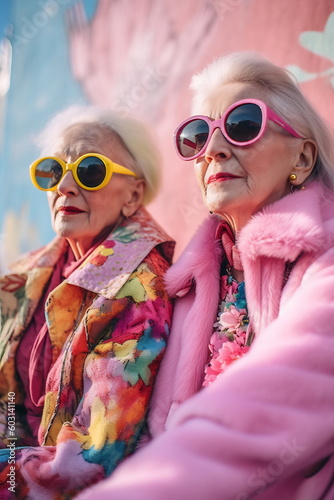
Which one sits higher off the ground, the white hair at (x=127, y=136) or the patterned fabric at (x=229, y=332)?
the white hair at (x=127, y=136)

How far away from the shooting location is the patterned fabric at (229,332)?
1.90 metres

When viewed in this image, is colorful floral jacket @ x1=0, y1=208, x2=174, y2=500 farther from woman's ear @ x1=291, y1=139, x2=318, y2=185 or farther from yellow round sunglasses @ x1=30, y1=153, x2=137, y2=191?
woman's ear @ x1=291, y1=139, x2=318, y2=185

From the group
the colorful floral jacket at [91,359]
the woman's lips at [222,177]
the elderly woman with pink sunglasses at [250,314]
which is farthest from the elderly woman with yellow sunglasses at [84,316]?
the woman's lips at [222,177]

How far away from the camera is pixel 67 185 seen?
254 centimetres

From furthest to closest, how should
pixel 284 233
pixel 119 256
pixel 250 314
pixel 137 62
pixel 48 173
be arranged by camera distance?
pixel 137 62, pixel 48 173, pixel 119 256, pixel 250 314, pixel 284 233

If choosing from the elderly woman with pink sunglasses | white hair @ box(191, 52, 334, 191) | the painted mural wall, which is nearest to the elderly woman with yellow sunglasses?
the elderly woman with pink sunglasses

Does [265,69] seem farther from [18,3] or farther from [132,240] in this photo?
[18,3]

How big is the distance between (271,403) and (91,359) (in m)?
0.94

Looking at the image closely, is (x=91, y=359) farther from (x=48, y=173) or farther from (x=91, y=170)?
(x=48, y=173)

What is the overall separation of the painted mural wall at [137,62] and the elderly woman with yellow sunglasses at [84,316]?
0.36m

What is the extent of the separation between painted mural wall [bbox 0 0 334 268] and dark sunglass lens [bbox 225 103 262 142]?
0.85 m

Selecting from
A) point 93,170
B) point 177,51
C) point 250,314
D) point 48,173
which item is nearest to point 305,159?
point 250,314

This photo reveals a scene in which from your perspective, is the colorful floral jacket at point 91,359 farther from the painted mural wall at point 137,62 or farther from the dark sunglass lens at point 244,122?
the painted mural wall at point 137,62

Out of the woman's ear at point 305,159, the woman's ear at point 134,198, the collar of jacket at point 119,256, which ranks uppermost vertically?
the woman's ear at point 305,159
